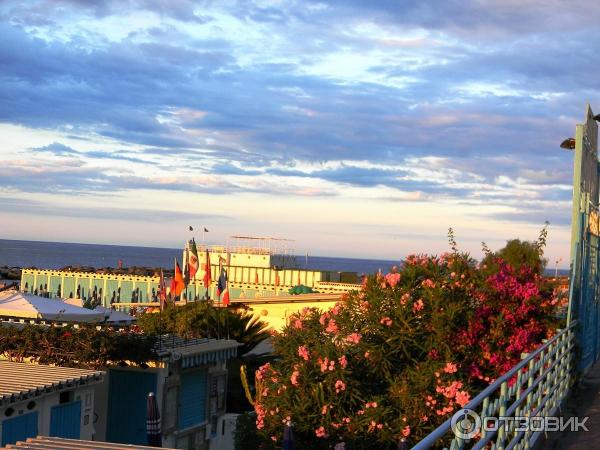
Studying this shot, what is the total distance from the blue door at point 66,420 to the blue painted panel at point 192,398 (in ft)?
12.3

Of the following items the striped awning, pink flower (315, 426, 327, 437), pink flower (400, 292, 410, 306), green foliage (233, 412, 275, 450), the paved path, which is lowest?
green foliage (233, 412, 275, 450)

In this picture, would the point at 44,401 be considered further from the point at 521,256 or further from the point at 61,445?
the point at 521,256

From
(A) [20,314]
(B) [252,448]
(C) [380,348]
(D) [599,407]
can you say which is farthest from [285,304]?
(D) [599,407]

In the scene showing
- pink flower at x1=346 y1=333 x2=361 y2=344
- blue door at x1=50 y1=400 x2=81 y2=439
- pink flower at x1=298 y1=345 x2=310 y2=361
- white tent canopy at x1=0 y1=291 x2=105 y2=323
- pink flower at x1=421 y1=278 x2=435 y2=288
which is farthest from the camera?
white tent canopy at x1=0 y1=291 x2=105 y2=323

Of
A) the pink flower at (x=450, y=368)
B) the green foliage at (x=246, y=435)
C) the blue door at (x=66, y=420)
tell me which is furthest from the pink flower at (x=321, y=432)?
the blue door at (x=66, y=420)

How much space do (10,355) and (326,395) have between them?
7035 millimetres

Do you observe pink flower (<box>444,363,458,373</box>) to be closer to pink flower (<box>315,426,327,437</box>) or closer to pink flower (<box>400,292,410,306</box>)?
pink flower (<box>400,292,410,306</box>)

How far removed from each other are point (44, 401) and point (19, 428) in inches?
29.8

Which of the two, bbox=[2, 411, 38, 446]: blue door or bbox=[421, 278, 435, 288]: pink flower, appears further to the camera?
→ bbox=[421, 278, 435, 288]: pink flower

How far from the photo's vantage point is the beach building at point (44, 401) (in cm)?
1268

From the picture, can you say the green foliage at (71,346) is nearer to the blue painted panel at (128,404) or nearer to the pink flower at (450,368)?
the blue painted panel at (128,404)

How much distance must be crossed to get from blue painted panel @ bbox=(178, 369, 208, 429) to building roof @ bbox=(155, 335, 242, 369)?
0.34m

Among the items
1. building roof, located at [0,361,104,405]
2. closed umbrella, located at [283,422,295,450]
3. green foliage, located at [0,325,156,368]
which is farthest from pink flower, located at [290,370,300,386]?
green foliage, located at [0,325,156,368]

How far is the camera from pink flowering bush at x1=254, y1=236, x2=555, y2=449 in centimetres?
1288
